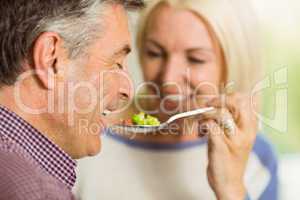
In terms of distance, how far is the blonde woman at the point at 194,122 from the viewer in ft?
4.09

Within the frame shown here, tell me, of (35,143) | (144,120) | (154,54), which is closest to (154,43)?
(154,54)

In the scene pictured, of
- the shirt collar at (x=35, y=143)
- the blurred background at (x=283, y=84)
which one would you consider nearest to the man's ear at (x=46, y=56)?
the shirt collar at (x=35, y=143)

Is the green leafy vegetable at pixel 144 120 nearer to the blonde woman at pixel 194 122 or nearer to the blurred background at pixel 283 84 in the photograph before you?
the blonde woman at pixel 194 122

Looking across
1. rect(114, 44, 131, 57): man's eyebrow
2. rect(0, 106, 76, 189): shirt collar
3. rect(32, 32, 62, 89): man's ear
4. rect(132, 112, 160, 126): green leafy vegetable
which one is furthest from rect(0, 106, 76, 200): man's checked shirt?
rect(132, 112, 160, 126): green leafy vegetable

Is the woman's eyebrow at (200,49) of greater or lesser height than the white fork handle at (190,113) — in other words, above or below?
above

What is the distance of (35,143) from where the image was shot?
857 millimetres

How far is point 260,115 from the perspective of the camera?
4.14 feet

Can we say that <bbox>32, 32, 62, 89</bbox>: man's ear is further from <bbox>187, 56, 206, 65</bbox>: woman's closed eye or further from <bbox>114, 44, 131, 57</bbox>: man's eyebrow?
<bbox>187, 56, 206, 65</bbox>: woman's closed eye

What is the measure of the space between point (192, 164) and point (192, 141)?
5cm

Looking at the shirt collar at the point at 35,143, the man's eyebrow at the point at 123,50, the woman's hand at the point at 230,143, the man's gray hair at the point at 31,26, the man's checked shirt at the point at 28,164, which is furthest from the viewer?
the woman's hand at the point at 230,143

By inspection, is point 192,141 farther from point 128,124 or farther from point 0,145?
point 0,145

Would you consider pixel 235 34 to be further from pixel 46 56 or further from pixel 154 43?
pixel 46 56

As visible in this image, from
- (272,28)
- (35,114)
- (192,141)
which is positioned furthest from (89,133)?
(272,28)

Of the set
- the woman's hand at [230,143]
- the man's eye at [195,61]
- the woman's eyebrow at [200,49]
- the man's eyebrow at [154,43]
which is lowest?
the woman's hand at [230,143]
